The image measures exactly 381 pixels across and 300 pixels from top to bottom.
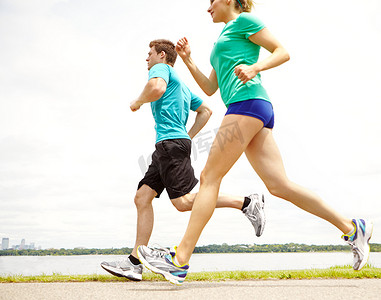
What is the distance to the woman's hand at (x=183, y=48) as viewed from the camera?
397 centimetres

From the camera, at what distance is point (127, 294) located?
3.16 m

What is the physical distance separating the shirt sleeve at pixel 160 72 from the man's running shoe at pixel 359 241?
2.32 meters

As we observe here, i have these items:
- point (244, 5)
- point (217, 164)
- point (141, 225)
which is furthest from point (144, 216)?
point (244, 5)

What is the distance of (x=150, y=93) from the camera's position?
164 inches

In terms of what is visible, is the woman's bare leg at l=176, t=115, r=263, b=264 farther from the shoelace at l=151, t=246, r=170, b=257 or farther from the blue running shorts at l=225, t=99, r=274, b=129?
the shoelace at l=151, t=246, r=170, b=257

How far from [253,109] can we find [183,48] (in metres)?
1.09

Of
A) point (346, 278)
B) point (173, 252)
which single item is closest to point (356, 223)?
point (346, 278)

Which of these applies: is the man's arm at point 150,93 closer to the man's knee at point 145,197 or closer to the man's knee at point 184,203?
the man's knee at point 145,197

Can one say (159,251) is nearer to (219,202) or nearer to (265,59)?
(219,202)

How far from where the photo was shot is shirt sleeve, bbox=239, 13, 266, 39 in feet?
11.2

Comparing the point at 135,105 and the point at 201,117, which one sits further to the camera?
the point at 201,117

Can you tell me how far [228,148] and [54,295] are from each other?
1770 millimetres

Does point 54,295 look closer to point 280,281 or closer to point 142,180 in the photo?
point 142,180

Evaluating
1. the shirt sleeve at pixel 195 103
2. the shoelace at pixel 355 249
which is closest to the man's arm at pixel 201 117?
the shirt sleeve at pixel 195 103
